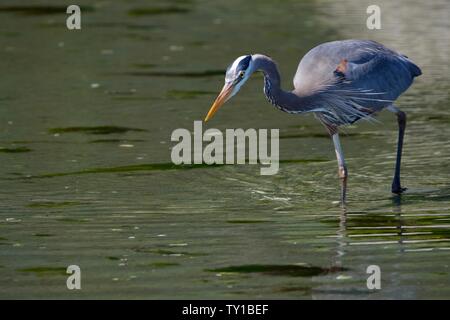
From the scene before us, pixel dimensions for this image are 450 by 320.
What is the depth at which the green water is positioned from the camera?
27.7 ft

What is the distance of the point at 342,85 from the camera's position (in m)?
11.1

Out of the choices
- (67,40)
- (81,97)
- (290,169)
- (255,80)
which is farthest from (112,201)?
(67,40)

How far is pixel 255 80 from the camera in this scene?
1725cm

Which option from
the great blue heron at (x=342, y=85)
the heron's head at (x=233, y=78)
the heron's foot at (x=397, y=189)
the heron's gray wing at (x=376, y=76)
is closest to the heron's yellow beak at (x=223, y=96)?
the heron's head at (x=233, y=78)

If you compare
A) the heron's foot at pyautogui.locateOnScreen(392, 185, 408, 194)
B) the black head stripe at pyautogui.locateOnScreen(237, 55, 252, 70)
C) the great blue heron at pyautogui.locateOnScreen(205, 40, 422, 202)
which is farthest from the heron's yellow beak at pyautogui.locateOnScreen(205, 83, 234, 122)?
the heron's foot at pyautogui.locateOnScreen(392, 185, 408, 194)

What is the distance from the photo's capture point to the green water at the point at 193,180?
8.43 m

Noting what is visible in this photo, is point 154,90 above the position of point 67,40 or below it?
below

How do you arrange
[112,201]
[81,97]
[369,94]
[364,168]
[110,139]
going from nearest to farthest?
[112,201] → [369,94] → [364,168] → [110,139] → [81,97]

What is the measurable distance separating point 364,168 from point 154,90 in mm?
4958

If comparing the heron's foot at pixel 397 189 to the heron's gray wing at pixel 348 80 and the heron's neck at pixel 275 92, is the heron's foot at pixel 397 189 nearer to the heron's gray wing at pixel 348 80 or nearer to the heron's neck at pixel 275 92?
the heron's gray wing at pixel 348 80

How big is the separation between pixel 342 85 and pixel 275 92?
0.84 m
